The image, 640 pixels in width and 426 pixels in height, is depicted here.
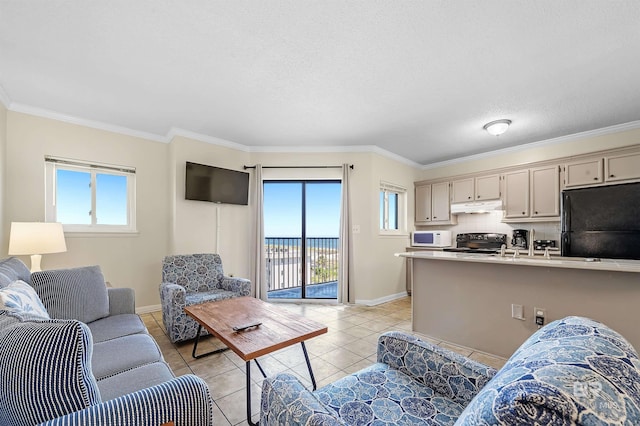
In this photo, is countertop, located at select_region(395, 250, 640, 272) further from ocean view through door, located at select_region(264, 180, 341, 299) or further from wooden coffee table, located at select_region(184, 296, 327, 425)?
ocean view through door, located at select_region(264, 180, 341, 299)

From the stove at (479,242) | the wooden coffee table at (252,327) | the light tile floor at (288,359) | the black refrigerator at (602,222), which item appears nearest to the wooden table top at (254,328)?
the wooden coffee table at (252,327)

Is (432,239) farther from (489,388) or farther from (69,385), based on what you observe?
(69,385)

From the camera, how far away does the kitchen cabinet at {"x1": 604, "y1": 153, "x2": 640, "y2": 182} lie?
130 inches

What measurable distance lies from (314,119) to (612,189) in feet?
11.8

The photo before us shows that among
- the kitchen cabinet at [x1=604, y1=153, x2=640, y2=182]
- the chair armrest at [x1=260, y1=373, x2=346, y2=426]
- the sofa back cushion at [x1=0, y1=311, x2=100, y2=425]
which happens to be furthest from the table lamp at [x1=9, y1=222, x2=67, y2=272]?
the kitchen cabinet at [x1=604, y1=153, x2=640, y2=182]

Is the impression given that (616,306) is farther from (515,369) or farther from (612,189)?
(515,369)

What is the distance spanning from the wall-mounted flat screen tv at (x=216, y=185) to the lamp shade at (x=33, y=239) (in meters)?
1.38

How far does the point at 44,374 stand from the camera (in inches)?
30.0

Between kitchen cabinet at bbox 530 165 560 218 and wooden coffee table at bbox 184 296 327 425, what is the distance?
3.87 metres

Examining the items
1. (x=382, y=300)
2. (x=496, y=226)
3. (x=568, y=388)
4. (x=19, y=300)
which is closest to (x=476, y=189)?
(x=496, y=226)

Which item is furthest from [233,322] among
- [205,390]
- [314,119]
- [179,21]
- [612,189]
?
[612,189]

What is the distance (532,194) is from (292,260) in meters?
3.92

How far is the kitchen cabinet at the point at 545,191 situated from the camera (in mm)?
3850

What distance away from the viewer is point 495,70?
2.33 meters
